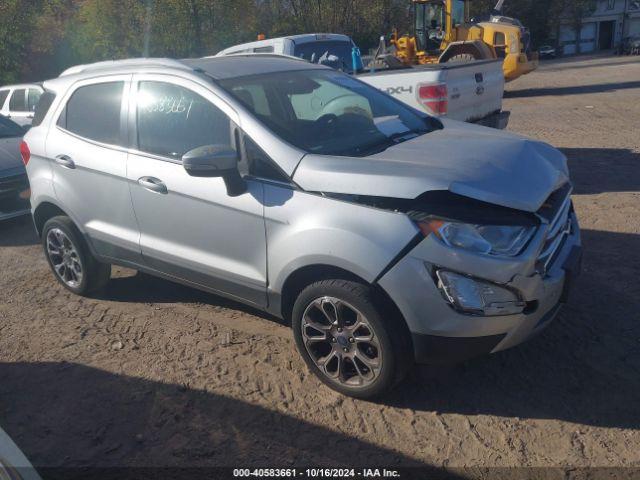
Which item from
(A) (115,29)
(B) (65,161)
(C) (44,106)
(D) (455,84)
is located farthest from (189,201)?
(A) (115,29)

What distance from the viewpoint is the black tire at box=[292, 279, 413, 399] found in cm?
311

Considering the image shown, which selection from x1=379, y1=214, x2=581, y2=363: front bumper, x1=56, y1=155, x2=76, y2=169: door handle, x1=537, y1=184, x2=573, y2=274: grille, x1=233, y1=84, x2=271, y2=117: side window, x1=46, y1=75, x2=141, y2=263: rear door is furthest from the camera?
x1=56, y1=155, x2=76, y2=169: door handle

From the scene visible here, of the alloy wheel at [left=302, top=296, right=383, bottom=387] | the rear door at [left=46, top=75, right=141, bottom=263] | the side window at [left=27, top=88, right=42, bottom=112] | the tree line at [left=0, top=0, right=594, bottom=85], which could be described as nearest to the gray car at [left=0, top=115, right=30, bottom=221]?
the rear door at [left=46, top=75, right=141, bottom=263]

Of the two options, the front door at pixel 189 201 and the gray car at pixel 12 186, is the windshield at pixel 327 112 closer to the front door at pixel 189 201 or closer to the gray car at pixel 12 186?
the front door at pixel 189 201

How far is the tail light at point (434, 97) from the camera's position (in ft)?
22.1

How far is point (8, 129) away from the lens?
8.42 m

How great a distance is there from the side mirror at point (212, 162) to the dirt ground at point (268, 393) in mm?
1264

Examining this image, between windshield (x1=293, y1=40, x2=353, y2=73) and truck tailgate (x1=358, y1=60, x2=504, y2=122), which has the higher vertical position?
windshield (x1=293, y1=40, x2=353, y2=73)

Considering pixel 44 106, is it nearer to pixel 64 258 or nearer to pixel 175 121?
pixel 64 258

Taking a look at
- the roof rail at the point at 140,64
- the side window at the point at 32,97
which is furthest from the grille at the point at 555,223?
the side window at the point at 32,97

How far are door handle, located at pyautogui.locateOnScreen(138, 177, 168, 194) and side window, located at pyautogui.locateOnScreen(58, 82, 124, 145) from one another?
0.45 metres

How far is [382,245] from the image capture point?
3.02 meters

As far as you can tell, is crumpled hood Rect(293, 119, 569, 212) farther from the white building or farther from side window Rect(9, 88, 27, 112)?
the white building

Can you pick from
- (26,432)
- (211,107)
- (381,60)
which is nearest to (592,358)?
(211,107)
